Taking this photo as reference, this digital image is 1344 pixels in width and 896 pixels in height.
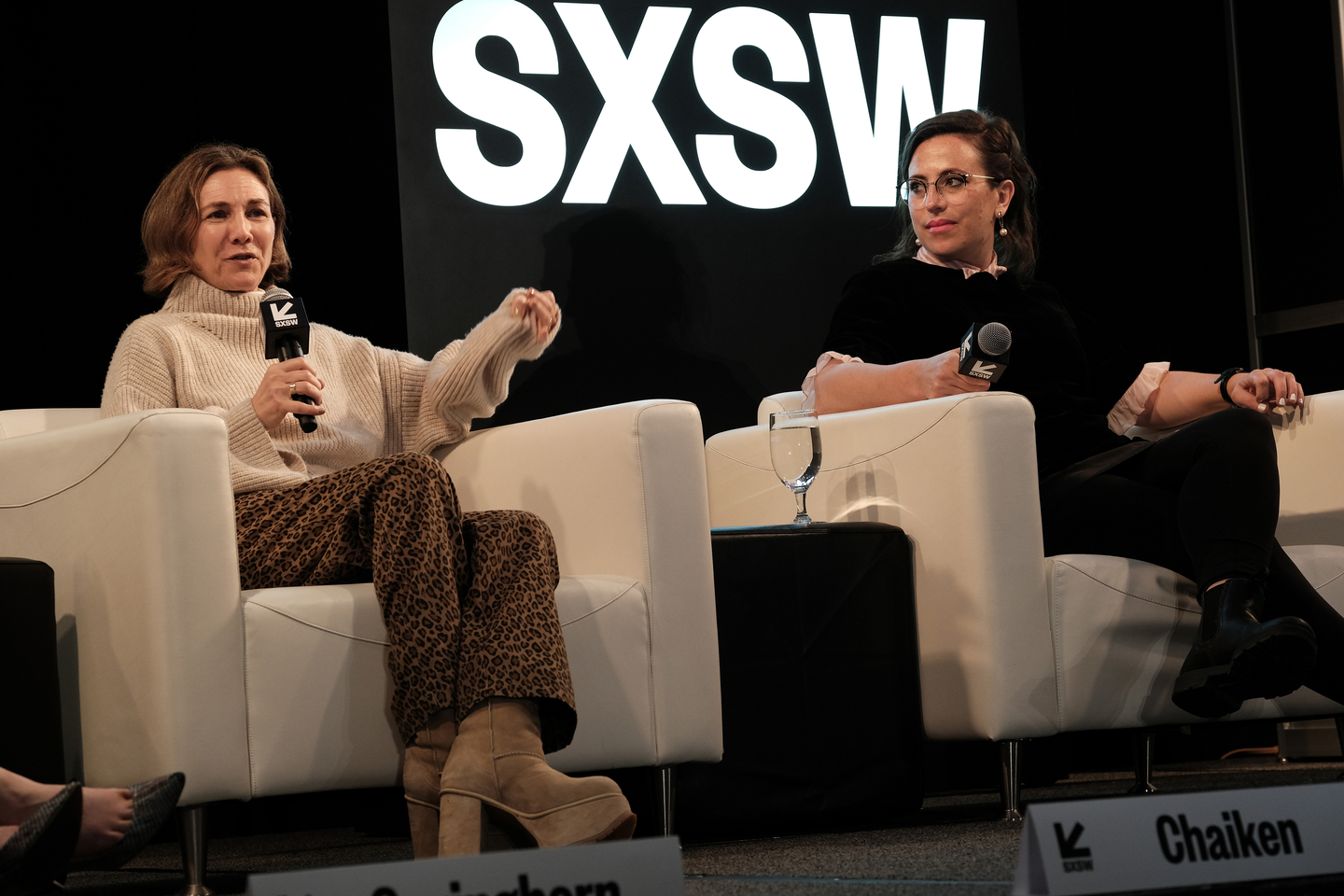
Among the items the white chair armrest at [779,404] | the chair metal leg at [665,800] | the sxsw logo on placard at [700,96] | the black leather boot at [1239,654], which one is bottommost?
the chair metal leg at [665,800]

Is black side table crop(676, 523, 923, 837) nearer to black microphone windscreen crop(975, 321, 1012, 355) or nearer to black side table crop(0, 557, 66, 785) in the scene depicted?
black microphone windscreen crop(975, 321, 1012, 355)

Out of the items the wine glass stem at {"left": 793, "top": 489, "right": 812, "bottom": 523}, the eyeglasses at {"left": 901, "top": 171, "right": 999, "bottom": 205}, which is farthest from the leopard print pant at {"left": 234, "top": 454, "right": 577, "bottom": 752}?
the eyeglasses at {"left": 901, "top": 171, "right": 999, "bottom": 205}

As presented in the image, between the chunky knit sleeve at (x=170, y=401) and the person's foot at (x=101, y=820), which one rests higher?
the chunky knit sleeve at (x=170, y=401)

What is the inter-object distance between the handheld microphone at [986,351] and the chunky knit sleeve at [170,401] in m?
1.15

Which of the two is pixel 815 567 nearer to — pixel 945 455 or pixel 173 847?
pixel 945 455

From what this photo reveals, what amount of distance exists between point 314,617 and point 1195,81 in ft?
10.6

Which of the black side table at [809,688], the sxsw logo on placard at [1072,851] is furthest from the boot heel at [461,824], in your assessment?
the sxsw logo on placard at [1072,851]

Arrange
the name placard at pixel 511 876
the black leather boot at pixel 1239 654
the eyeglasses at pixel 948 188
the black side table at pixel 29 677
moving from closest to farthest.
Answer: the name placard at pixel 511 876 < the black side table at pixel 29 677 < the black leather boot at pixel 1239 654 < the eyeglasses at pixel 948 188

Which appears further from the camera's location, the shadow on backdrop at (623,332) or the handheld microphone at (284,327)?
the shadow on backdrop at (623,332)

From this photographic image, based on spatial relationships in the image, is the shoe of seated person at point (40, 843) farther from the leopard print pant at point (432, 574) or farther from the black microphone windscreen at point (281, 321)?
the black microphone windscreen at point (281, 321)

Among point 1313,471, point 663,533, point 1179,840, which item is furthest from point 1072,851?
point 1313,471

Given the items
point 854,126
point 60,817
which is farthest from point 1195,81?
point 60,817

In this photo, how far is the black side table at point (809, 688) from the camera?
8.25 feet

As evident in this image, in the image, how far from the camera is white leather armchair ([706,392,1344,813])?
2.53 metres
